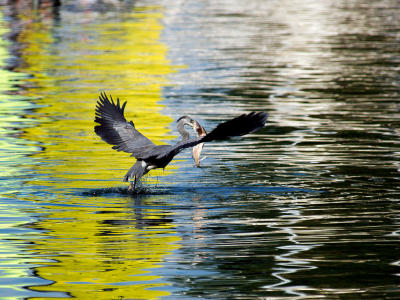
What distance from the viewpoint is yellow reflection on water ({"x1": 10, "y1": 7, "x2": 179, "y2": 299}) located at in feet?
26.4

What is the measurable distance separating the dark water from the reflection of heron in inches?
15.4

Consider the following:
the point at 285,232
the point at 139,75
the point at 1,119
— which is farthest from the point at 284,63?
the point at 285,232

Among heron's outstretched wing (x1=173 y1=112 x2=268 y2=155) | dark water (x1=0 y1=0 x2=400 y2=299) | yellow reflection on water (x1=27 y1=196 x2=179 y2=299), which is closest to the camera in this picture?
yellow reflection on water (x1=27 y1=196 x2=179 y2=299)

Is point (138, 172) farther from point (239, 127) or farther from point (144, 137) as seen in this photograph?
point (239, 127)

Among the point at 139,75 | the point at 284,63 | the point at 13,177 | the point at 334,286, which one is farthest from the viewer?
the point at 284,63

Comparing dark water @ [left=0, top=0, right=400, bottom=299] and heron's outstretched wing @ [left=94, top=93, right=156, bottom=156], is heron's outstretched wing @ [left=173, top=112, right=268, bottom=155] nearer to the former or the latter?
dark water @ [left=0, top=0, right=400, bottom=299]

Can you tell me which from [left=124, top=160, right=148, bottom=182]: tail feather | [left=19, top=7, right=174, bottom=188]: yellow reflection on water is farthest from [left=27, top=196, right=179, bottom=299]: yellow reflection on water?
[left=19, top=7, right=174, bottom=188]: yellow reflection on water

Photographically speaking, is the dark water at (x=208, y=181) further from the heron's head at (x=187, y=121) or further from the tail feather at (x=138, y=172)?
the heron's head at (x=187, y=121)

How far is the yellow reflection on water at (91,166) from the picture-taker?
805cm

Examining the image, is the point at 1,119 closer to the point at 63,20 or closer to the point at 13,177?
the point at 13,177

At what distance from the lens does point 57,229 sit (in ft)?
32.0

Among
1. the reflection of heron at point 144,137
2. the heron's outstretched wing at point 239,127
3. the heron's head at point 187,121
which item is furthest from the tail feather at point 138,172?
the heron's outstretched wing at point 239,127

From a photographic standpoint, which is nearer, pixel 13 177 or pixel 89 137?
pixel 13 177

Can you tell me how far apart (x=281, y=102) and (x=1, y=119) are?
5168 millimetres
